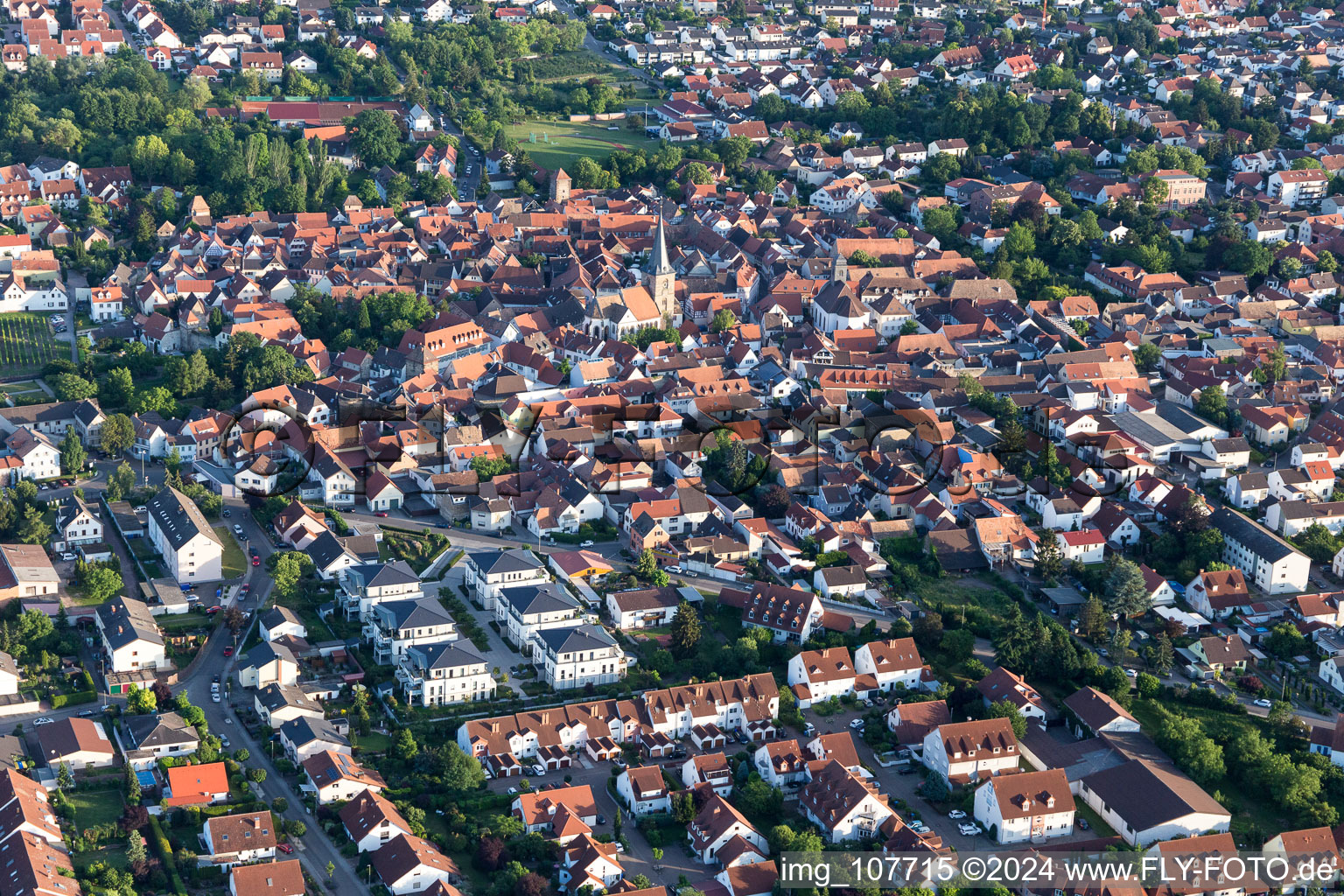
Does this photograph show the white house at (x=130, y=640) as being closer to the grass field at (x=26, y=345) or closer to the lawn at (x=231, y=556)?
the lawn at (x=231, y=556)

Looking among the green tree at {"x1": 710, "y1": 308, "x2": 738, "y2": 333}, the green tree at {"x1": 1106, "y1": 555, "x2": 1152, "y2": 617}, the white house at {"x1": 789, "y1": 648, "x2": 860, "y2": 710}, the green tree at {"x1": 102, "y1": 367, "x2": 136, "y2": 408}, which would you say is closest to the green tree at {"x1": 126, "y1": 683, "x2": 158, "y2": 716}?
the white house at {"x1": 789, "y1": 648, "x2": 860, "y2": 710}

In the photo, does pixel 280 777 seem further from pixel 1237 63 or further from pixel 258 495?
pixel 1237 63

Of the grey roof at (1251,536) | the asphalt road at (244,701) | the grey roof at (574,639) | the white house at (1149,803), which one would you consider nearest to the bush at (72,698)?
the asphalt road at (244,701)

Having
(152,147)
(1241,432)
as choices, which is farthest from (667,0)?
(1241,432)

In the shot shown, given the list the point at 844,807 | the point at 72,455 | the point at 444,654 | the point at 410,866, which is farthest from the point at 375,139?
the point at 410,866

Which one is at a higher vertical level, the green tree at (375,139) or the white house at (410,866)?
the green tree at (375,139)

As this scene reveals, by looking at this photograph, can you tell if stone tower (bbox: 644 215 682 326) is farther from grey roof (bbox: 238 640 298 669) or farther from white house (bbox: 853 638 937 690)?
grey roof (bbox: 238 640 298 669)
